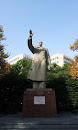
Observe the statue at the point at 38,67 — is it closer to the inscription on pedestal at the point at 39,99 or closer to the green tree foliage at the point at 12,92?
the inscription on pedestal at the point at 39,99

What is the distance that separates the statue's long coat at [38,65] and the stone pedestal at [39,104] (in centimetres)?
80

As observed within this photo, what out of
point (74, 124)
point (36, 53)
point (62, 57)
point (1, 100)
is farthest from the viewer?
point (62, 57)

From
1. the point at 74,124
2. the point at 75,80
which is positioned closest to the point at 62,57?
the point at 75,80

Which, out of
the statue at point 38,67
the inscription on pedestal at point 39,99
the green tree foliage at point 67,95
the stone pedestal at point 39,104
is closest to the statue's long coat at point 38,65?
the statue at point 38,67

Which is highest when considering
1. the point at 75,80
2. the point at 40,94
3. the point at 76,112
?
the point at 75,80

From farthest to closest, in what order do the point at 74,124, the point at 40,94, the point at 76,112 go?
the point at 76,112 < the point at 40,94 < the point at 74,124

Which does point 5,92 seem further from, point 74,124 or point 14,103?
point 74,124

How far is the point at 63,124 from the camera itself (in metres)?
4.36

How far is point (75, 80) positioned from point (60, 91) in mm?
1441

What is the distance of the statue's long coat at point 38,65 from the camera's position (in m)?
6.13

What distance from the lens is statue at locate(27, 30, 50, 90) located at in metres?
6.11

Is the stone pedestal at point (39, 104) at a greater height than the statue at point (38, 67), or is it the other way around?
the statue at point (38, 67)

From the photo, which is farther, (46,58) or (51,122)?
(46,58)

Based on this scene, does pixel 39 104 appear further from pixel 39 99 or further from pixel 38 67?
pixel 38 67
